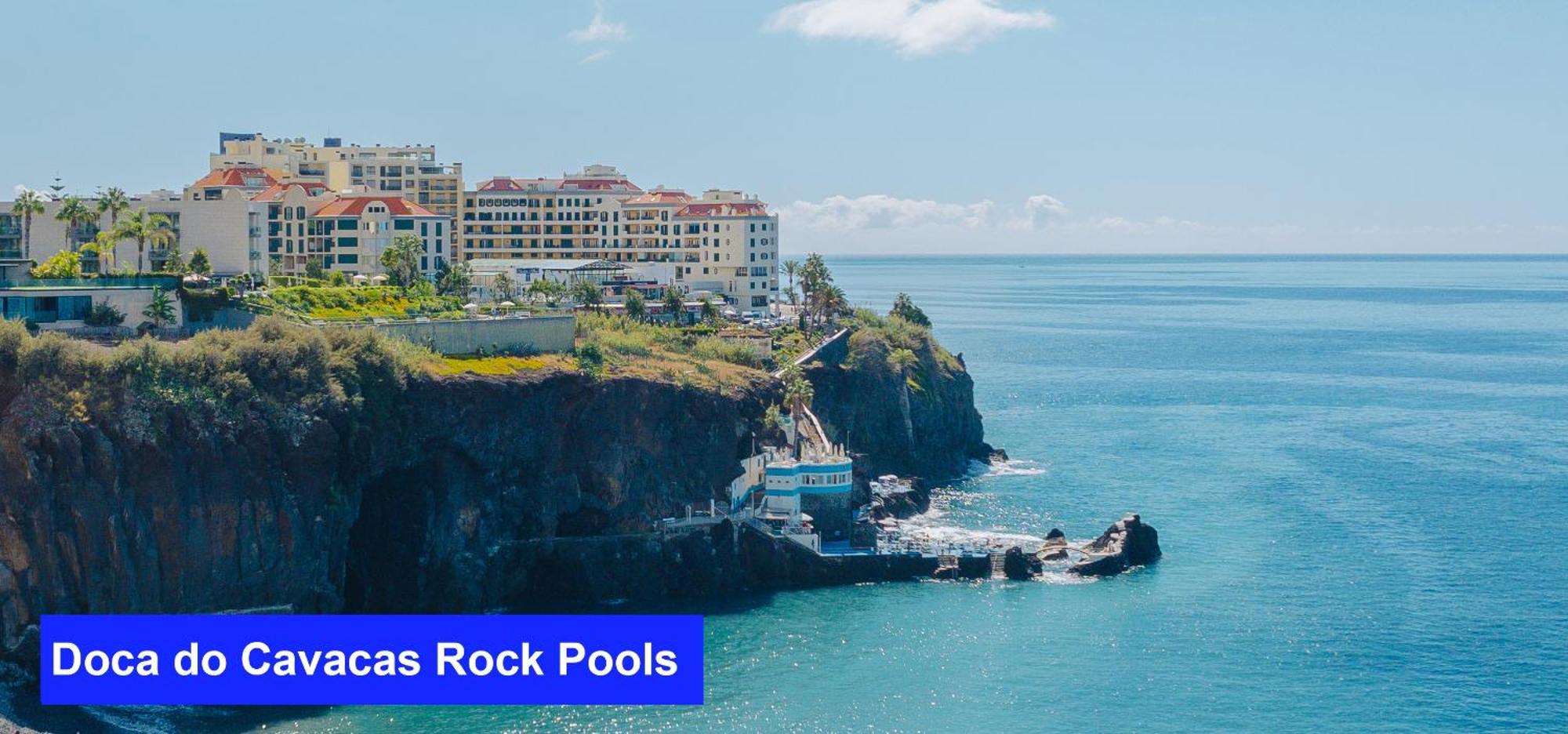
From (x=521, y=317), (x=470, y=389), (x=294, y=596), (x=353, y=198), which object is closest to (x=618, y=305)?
(x=353, y=198)

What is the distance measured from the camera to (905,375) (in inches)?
→ 5576

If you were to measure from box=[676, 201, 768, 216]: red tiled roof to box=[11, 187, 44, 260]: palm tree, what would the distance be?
223ft

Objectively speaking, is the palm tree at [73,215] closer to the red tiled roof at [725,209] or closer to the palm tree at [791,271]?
the palm tree at [791,271]

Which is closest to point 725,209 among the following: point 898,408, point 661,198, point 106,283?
point 661,198

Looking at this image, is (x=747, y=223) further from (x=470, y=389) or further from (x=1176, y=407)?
(x=470, y=389)

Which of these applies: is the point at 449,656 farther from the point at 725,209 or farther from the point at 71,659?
the point at 725,209

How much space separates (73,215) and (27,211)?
4525 mm

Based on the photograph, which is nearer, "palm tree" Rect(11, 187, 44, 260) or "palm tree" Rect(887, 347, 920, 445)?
"palm tree" Rect(11, 187, 44, 260)

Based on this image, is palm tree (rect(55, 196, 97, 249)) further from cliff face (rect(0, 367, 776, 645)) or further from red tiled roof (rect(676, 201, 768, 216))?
red tiled roof (rect(676, 201, 768, 216))

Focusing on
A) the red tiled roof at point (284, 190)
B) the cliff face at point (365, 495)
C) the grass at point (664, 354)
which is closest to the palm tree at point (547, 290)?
the grass at point (664, 354)

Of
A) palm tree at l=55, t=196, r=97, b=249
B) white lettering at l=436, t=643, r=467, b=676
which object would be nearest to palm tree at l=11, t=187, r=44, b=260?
palm tree at l=55, t=196, r=97, b=249

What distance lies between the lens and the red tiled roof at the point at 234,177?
158 m

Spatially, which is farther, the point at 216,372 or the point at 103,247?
the point at 103,247

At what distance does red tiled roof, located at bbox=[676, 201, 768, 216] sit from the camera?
571 ft
